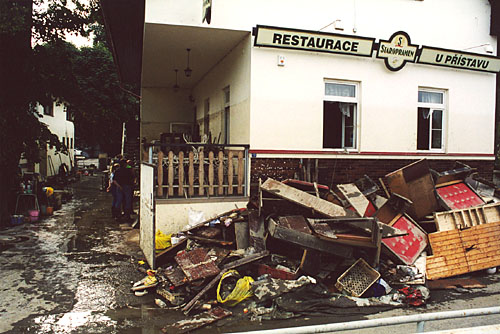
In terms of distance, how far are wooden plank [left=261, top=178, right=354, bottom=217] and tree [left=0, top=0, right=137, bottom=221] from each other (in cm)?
783

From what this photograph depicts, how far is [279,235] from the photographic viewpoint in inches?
251

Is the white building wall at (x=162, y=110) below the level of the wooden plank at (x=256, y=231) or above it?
above

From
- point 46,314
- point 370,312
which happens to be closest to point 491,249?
point 370,312

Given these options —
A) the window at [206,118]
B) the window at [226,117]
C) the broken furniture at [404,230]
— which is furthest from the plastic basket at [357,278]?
the window at [206,118]

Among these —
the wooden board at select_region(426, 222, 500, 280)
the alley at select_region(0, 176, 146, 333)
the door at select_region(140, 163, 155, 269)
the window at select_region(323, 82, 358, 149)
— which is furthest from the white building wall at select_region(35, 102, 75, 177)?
the wooden board at select_region(426, 222, 500, 280)

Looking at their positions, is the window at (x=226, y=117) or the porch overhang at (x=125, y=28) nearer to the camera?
the porch overhang at (x=125, y=28)

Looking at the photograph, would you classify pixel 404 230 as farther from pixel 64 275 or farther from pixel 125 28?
pixel 125 28

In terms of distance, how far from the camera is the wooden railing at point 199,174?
26.2 feet

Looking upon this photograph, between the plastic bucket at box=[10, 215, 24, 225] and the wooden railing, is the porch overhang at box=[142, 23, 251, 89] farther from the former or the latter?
the plastic bucket at box=[10, 215, 24, 225]

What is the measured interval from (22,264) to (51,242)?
5.72ft

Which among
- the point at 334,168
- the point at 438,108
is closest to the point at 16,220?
the point at 334,168

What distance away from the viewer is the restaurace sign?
862cm

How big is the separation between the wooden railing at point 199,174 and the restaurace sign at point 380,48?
8.27 feet

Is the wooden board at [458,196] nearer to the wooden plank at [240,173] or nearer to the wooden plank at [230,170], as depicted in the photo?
the wooden plank at [240,173]
